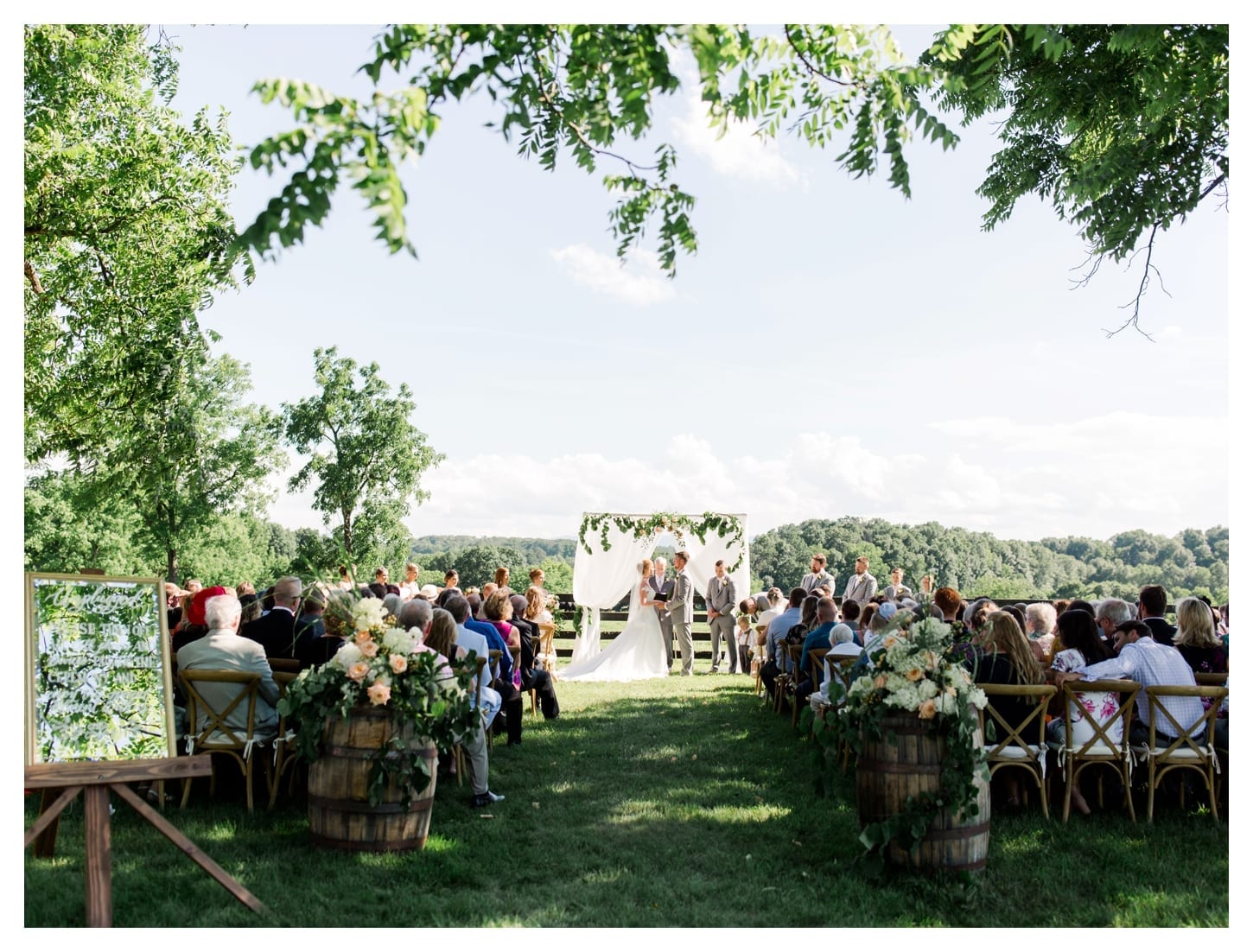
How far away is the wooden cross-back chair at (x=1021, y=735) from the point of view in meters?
5.66

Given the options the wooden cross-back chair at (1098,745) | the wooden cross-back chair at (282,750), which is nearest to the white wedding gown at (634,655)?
the wooden cross-back chair at (282,750)

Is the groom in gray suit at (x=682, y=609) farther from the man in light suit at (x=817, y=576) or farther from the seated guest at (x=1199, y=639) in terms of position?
the seated guest at (x=1199, y=639)

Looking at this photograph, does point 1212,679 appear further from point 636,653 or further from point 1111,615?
point 636,653

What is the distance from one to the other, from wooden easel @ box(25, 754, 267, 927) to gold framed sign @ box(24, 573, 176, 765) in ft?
0.41

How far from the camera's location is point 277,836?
538cm

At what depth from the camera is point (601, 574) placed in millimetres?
16094

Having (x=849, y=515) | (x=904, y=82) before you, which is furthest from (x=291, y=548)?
(x=904, y=82)

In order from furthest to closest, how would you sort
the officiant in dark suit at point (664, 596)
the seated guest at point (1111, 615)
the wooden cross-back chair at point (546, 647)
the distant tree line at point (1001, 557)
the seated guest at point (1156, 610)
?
the distant tree line at point (1001, 557) < the officiant in dark suit at point (664, 596) < the wooden cross-back chair at point (546, 647) < the seated guest at point (1111, 615) < the seated guest at point (1156, 610)

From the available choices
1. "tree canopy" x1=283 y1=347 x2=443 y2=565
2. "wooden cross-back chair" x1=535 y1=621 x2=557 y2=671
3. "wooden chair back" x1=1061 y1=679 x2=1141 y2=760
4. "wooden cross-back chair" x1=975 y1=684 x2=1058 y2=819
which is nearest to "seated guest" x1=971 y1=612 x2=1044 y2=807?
"wooden cross-back chair" x1=975 y1=684 x2=1058 y2=819

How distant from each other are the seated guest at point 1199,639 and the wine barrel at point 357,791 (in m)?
5.03

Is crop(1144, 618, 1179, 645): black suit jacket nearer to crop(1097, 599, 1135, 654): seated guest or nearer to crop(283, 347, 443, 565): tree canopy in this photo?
crop(1097, 599, 1135, 654): seated guest

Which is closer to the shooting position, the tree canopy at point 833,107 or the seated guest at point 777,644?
the tree canopy at point 833,107

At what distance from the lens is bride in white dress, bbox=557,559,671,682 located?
14.6m

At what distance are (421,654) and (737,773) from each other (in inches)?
123
